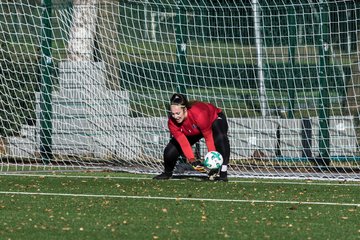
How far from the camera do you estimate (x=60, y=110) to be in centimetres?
1731

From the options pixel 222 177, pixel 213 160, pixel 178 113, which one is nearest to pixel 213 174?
pixel 222 177

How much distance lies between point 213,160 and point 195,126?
0.61m

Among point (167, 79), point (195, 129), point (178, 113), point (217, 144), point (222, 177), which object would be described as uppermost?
point (167, 79)

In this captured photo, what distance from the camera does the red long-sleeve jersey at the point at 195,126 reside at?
13945 millimetres

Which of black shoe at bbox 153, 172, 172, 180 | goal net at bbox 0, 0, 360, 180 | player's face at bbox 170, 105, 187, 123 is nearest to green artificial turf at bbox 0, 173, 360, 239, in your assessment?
black shoe at bbox 153, 172, 172, 180

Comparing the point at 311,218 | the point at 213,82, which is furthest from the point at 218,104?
the point at 311,218

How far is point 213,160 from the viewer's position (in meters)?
13.7

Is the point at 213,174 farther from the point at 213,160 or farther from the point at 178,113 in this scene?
the point at 178,113

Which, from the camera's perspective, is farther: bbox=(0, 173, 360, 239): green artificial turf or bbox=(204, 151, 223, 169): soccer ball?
bbox=(204, 151, 223, 169): soccer ball

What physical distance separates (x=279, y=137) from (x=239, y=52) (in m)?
1.44

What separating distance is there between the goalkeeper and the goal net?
204 cm

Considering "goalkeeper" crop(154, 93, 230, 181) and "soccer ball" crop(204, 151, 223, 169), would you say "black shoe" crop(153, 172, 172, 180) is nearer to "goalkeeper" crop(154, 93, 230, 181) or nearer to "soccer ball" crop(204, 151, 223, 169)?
"goalkeeper" crop(154, 93, 230, 181)

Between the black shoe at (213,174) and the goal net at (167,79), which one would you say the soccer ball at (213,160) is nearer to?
the black shoe at (213,174)

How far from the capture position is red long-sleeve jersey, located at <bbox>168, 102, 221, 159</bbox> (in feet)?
45.8
